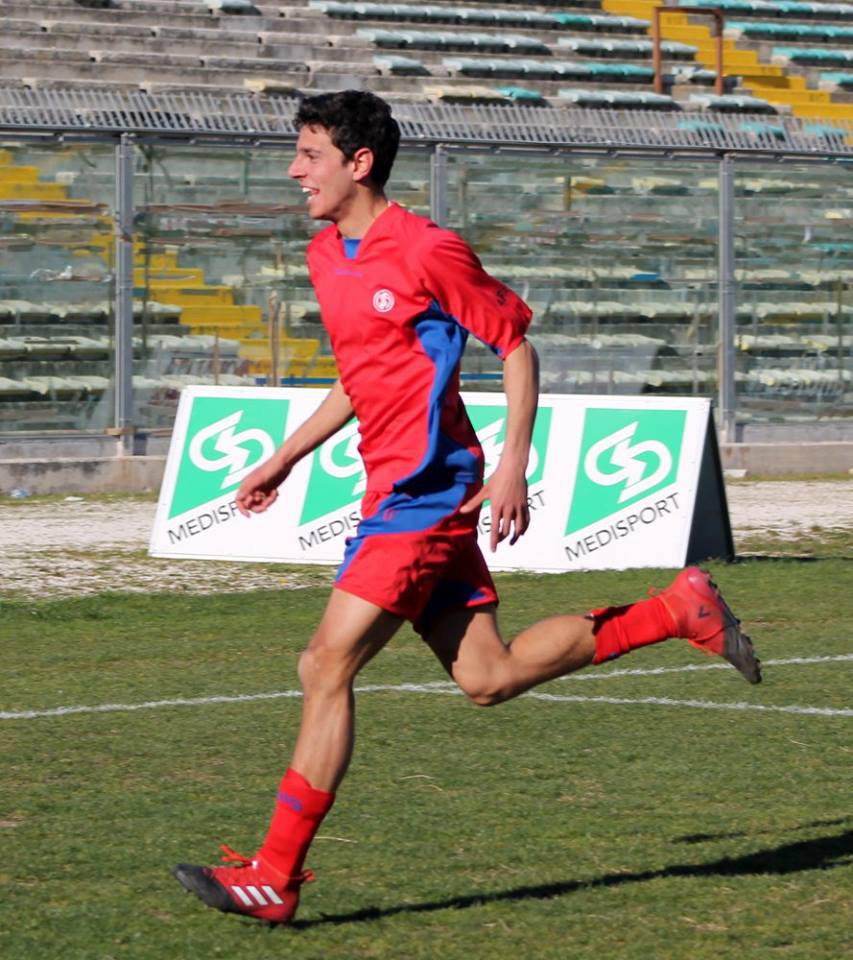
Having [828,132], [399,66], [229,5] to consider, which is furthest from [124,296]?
[399,66]

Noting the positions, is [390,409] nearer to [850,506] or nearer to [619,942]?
[619,942]

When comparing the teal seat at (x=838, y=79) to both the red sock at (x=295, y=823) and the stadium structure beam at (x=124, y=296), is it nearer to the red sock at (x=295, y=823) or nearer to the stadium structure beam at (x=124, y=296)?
the stadium structure beam at (x=124, y=296)

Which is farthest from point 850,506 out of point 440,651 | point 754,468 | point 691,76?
point 691,76

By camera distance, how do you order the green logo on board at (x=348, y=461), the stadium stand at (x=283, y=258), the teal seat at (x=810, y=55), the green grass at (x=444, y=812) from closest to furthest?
the green grass at (x=444, y=812) → the green logo on board at (x=348, y=461) → the stadium stand at (x=283, y=258) → the teal seat at (x=810, y=55)

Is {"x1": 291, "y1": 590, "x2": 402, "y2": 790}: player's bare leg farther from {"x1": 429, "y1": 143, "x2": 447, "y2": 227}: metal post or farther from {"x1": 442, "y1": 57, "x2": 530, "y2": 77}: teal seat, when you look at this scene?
{"x1": 442, "y1": 57, "x2": 530, "y2": 77}: teal seat

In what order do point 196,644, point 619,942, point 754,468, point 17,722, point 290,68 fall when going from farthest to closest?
point 290,68
point 754,468
point 196,644
point 17,722
point 619,942

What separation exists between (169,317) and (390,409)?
1354 cm

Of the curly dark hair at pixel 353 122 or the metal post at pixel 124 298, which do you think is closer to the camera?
the curly dark hair at pixel 353 122

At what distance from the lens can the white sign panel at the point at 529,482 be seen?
476 inches

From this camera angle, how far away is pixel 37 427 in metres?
17.9

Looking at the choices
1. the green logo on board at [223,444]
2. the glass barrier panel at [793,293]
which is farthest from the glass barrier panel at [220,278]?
the green logo on board at [223,444]

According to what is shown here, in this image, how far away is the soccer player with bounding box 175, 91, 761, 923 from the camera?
482 cm

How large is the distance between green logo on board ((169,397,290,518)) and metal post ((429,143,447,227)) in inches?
255

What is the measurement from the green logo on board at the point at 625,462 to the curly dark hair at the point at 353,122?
7201 millimetres
